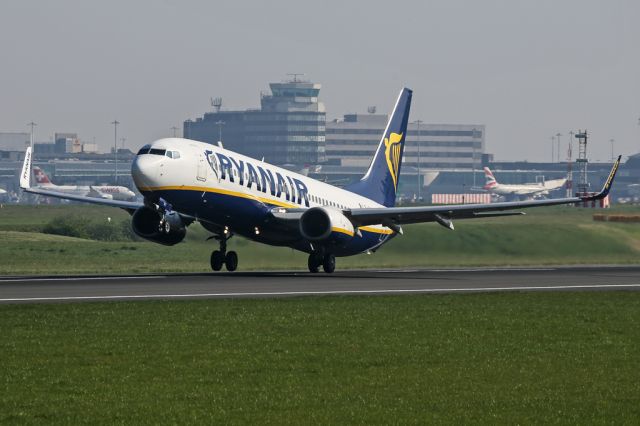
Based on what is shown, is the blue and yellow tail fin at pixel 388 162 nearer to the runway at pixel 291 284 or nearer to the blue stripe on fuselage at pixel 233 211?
the runway at pixel 291 284

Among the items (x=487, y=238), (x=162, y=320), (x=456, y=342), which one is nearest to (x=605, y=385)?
(x=456, y=342)

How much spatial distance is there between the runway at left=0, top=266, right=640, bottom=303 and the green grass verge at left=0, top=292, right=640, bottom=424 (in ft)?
15.4

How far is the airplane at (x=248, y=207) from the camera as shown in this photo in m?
44.0

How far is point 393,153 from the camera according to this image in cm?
6138

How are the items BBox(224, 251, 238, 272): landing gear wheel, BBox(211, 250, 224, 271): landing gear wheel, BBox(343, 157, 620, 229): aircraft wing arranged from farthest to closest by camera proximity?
BBox(224, 251, 238, 272): landing gear wheel < BBox(211, 250, 224, 271): landing gear wheel < BBox(343, 157, 620, 229): aircraft wing

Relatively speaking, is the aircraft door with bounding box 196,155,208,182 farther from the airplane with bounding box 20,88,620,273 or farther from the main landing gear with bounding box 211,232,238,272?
the main landing gear with bounding box 211,232,238,272

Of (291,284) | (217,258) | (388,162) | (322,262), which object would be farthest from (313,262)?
(388,162)

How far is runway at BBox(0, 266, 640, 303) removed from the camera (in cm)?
3631

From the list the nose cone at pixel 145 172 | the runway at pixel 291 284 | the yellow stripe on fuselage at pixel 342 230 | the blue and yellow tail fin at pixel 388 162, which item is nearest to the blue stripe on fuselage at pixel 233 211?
the nose cone at pixel 145 172

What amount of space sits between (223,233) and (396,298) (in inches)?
594

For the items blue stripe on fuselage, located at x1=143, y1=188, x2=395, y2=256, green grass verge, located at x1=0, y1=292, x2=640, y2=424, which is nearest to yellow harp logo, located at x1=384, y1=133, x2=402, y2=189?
blue stripe on fuselage, located at x1=143, y1=188, x2=395, y2=256

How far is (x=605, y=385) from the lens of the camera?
18875 mm

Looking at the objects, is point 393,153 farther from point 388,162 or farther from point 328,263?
point 328,263

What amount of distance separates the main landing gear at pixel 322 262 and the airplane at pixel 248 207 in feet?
0.14
